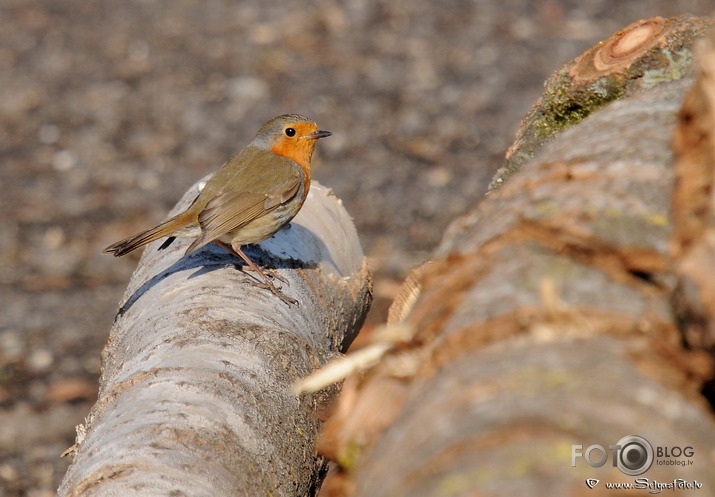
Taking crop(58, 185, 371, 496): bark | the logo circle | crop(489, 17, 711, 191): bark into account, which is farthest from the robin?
the logo circle

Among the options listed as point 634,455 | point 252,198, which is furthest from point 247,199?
point 634,455

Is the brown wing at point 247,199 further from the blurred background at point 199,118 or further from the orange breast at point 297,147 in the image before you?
the blurred background at point 199,118

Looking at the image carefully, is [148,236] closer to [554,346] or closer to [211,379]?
[211,379]

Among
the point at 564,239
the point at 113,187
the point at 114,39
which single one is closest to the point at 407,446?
the point at 564,239

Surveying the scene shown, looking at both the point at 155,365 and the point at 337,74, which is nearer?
the point at 155,365

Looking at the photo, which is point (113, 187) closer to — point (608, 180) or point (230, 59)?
point (230, 59)

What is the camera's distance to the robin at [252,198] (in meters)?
4.24

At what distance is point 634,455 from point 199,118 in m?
7.49

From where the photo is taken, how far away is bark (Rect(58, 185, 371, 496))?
8.62 feet

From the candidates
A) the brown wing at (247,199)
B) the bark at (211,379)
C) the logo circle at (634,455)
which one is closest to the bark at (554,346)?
the logo circle at (634,455)

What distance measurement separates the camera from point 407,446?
1.67 metres

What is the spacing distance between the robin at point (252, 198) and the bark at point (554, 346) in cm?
181

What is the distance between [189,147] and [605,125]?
628 cm

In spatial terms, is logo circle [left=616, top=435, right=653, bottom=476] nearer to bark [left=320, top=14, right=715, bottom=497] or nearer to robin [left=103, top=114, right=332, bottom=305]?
bark [left=320, top=14, right=715, bottom=497]
